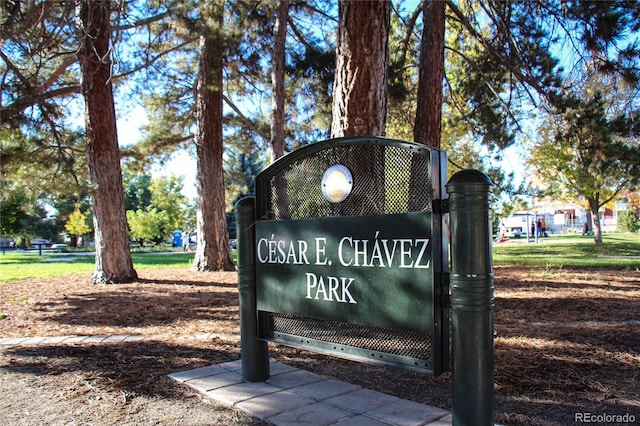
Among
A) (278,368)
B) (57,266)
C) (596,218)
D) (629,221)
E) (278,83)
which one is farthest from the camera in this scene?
(629,221)

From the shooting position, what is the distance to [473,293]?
2445 millimetres

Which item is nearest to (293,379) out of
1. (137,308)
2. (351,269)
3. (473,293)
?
(351,269)

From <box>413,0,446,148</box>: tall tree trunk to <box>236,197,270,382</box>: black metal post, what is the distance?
262 inches

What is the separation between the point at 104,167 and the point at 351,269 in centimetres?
907

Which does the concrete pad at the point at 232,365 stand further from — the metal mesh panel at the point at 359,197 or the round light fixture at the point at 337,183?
the round light fixture at the point at 337,183

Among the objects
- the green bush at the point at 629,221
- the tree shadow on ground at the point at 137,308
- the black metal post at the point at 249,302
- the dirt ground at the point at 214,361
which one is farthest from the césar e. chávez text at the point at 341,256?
the green bush at the point at 629,221

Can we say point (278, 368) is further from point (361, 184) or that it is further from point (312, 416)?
point (361, 184)

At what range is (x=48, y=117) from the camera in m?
11.4

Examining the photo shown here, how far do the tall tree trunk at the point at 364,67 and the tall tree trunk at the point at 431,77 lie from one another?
196 inches

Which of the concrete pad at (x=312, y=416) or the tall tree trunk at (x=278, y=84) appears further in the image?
the tall tree trunk at (x=278, y=84)

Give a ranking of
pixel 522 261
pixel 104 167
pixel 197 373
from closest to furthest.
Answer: pixel 197 373 < pixel 104 167 < pixel 522 261

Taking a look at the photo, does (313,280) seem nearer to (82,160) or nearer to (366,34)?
(366,34)

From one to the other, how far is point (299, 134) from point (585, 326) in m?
12.1

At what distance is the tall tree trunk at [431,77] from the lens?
32.9 ft
